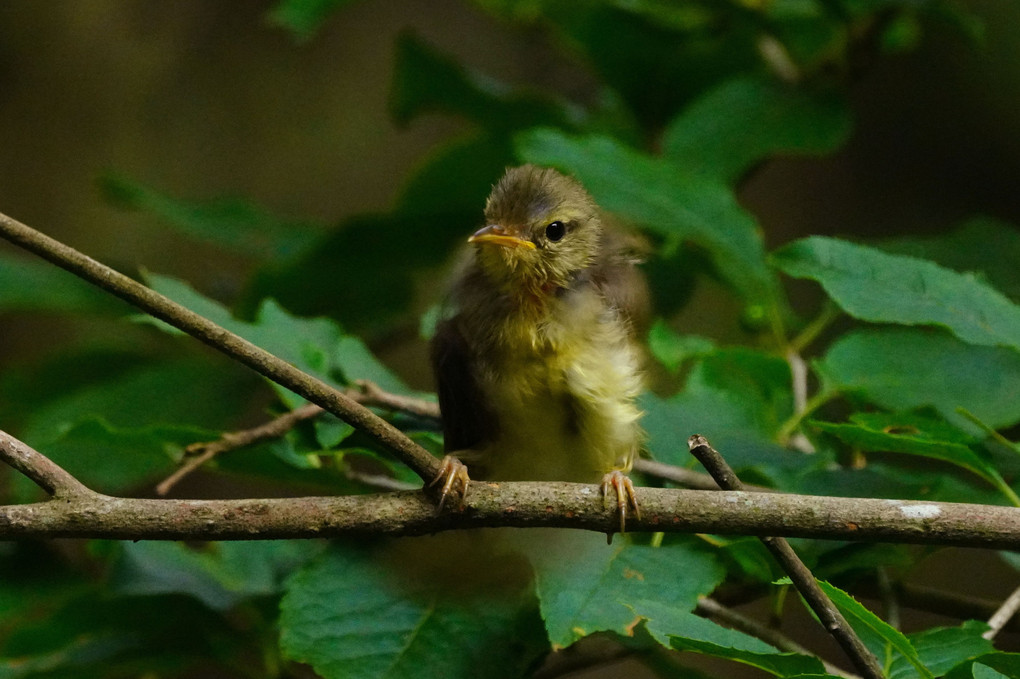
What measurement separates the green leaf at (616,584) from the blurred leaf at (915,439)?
0.68ft

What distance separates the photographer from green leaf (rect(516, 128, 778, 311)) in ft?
5.40

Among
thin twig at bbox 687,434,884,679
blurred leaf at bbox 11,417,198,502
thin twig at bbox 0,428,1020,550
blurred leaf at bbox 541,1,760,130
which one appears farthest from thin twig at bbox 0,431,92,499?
blurred leaf at bbox 541,1,760,130

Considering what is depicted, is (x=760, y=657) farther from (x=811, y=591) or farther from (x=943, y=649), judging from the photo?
(x=943, y=649)

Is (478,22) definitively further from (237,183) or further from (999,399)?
(999,399)

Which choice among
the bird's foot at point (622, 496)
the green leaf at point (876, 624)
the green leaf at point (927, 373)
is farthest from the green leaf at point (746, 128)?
the green leaf at point (876, 624)

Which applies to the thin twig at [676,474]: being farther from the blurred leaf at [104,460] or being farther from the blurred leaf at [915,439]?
the blurred leaf at [104,460]

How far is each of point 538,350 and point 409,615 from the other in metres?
0.35

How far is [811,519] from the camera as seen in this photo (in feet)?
2.99

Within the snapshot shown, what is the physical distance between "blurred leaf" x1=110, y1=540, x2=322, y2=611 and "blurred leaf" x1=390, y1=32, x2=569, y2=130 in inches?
40.2

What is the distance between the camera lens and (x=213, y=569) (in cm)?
166

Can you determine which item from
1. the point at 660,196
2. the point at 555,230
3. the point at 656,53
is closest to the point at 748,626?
the point at 555,230

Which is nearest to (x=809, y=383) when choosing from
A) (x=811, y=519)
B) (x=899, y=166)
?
(x=811, y=519)

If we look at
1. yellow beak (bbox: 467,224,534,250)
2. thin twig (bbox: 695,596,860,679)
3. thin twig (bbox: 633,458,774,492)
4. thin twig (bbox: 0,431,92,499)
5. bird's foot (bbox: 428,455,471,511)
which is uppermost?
yellow beak (bbox: 467,224,534,250)

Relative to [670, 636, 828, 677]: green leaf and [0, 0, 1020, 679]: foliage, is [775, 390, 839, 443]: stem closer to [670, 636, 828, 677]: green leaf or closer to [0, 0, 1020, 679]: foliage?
[0, 0, 1020, 679]: foliage
